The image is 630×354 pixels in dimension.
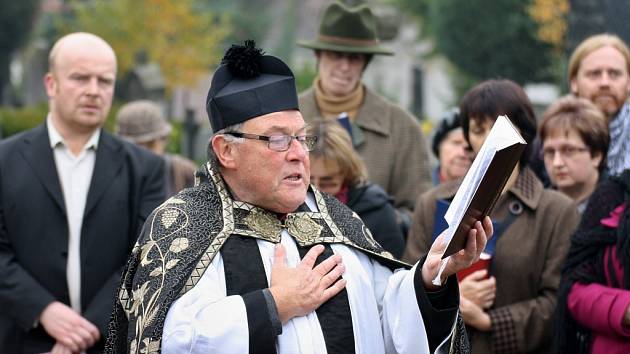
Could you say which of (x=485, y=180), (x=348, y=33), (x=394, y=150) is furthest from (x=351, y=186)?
(x=485, y=180)

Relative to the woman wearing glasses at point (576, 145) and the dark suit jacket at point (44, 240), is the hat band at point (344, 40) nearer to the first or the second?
the woman wearing glasses at point (576, 145)

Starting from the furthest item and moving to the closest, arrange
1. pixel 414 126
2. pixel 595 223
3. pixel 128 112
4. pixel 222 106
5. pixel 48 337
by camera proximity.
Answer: pixel 128 112, pixel 414 126, pixel 48 337, pixel 595 223, pixel 222 106

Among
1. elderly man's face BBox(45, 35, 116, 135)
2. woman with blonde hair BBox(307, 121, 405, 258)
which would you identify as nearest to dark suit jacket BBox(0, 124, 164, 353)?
elderly man's face BBox(45, 35, 116, 135)

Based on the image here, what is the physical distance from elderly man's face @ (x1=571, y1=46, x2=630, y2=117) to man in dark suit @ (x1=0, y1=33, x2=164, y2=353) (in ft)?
7.89

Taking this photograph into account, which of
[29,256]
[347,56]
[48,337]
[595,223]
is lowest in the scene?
[48,337]

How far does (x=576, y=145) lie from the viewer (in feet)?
16.8

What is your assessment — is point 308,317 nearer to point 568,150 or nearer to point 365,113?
point 568,150

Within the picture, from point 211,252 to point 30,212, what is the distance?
175 centimetres

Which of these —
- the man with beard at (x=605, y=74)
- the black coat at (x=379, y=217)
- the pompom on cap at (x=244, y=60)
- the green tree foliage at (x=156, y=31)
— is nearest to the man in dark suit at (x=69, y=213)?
the black coat at (x=379, y=217)

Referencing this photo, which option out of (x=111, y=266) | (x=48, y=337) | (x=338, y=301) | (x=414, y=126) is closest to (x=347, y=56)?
(x=414, y=126)

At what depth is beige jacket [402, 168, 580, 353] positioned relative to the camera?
4.55m

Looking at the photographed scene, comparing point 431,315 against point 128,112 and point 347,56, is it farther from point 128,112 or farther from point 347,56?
point 128,112

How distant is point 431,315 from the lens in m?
3.48

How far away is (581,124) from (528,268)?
902 mm
